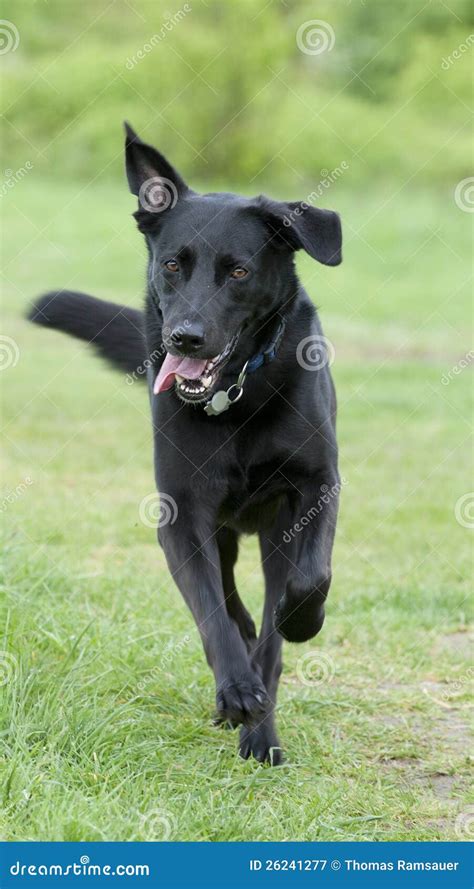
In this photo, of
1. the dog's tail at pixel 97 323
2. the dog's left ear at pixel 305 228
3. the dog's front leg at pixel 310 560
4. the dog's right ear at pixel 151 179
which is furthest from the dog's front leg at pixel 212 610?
the dog's tail at pixel 97 323

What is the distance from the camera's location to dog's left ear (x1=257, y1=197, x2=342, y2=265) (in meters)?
3.25

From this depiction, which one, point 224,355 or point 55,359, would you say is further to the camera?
point 55,359

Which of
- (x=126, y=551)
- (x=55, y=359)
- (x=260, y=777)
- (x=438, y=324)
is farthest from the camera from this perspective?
(x=438, y=324)

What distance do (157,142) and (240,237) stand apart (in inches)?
597

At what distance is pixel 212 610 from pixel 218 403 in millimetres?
568

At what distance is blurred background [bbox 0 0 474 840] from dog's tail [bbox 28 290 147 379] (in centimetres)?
80

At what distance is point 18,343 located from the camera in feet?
35.4

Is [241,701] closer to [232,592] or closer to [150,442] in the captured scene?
[232,592]

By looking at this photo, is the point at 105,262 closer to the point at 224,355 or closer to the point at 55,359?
the point at 55,359

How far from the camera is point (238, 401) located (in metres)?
3.32

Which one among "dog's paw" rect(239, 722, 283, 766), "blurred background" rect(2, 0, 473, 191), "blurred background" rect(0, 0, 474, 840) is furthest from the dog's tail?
"blurred background" rect(2, 0, 473, 191)

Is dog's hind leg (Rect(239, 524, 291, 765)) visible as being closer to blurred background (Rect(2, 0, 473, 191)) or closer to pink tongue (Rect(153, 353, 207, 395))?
pink tongue (Rect(153, 353, 207, 395))

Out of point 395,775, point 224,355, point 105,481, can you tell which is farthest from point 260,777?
point 105,481

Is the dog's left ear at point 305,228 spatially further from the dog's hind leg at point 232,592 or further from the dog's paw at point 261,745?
the dog's paw at point 261,745
